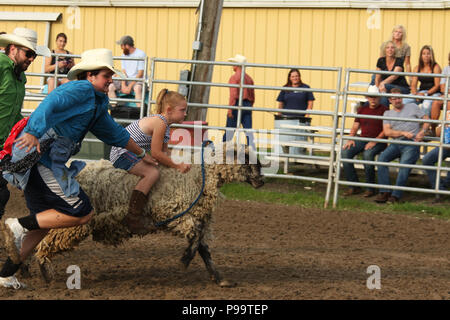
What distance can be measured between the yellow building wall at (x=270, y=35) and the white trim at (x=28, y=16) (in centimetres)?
14

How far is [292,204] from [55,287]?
18.0ft

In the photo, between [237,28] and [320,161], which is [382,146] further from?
[237,28]

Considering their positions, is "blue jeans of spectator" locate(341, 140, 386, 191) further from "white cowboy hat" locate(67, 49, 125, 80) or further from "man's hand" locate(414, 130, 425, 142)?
"white cowboy hat" locate(67, 49, 125, 80)

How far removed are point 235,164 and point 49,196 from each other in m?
1.60

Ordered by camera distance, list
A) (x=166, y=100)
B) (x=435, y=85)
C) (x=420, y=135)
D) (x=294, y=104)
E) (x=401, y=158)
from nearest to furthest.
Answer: (x=166, y=100) → (x=420, y=135) → (x=401, y=158) → (x=435, y=85) → (x=294, y=104)

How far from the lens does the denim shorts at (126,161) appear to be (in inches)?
234

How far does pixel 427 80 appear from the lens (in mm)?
11602

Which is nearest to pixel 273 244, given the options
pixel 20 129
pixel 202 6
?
pixel 20 129

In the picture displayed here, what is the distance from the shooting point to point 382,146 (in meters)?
11.1

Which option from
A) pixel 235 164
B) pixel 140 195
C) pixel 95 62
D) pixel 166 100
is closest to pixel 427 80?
pixel 235 164

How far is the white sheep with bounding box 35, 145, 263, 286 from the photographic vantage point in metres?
5.69

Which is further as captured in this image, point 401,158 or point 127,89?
point 127,89

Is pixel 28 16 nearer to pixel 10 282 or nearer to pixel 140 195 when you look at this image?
pixel 140 195

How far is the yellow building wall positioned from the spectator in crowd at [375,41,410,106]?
4.45 meters
